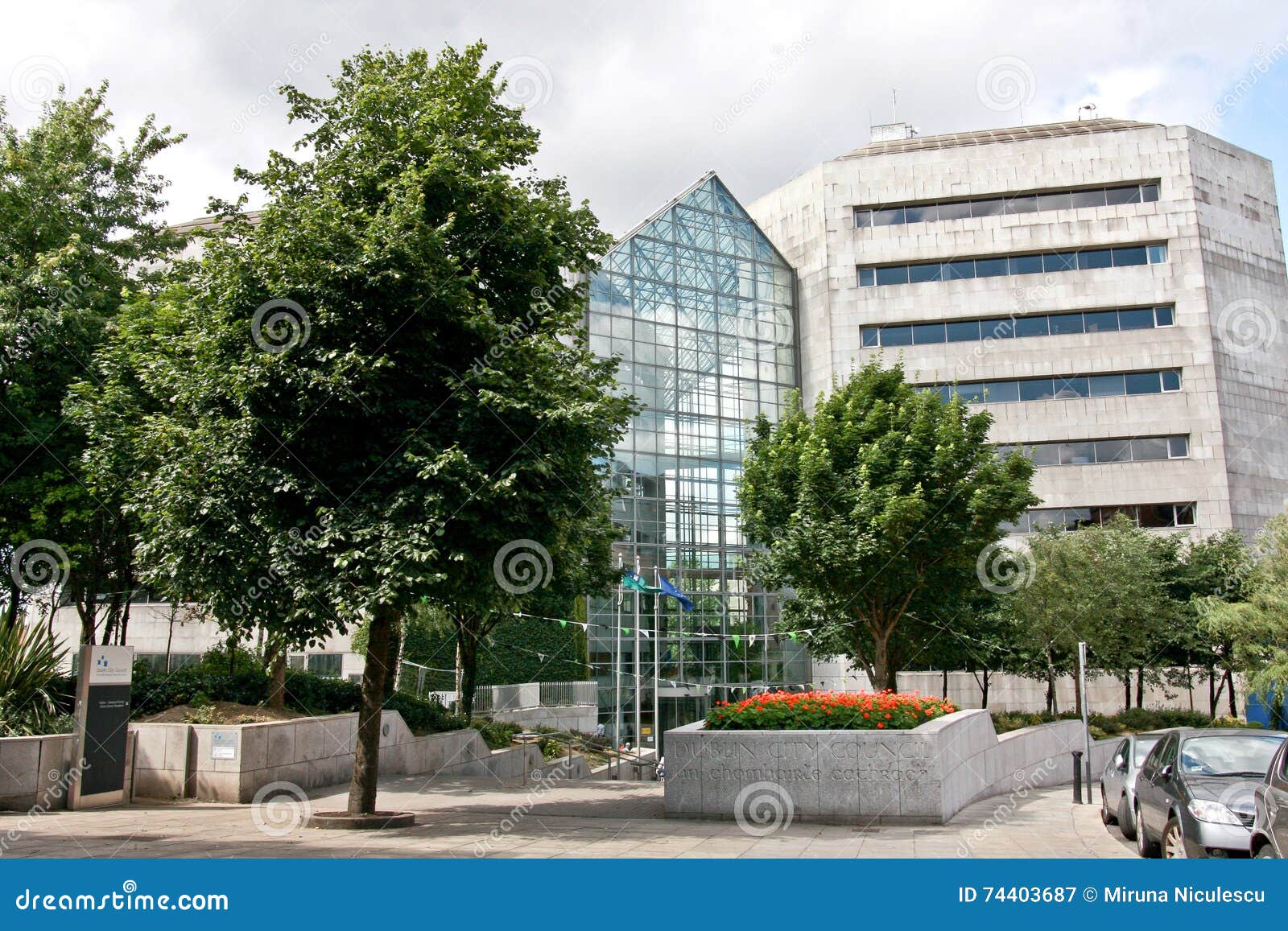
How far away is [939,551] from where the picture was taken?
78.1 feet

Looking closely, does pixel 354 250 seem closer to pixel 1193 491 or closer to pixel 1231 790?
pixel 1231 790

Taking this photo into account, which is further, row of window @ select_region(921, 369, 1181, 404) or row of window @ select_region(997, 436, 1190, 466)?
row of window @ select_region(921, 369, 1181, 404)

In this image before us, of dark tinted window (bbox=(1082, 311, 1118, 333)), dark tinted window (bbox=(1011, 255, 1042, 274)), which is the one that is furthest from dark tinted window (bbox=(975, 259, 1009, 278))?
dark tinted window (bbox=(1082, 311, 1118, 333))

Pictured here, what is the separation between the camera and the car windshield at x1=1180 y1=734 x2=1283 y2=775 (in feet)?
30.9

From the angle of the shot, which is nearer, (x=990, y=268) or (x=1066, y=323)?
(x=1066, y=323)

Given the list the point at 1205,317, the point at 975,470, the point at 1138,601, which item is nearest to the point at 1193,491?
the point at 1205,317

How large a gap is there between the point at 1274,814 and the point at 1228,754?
10.9ft

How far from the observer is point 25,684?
14.1 metres
